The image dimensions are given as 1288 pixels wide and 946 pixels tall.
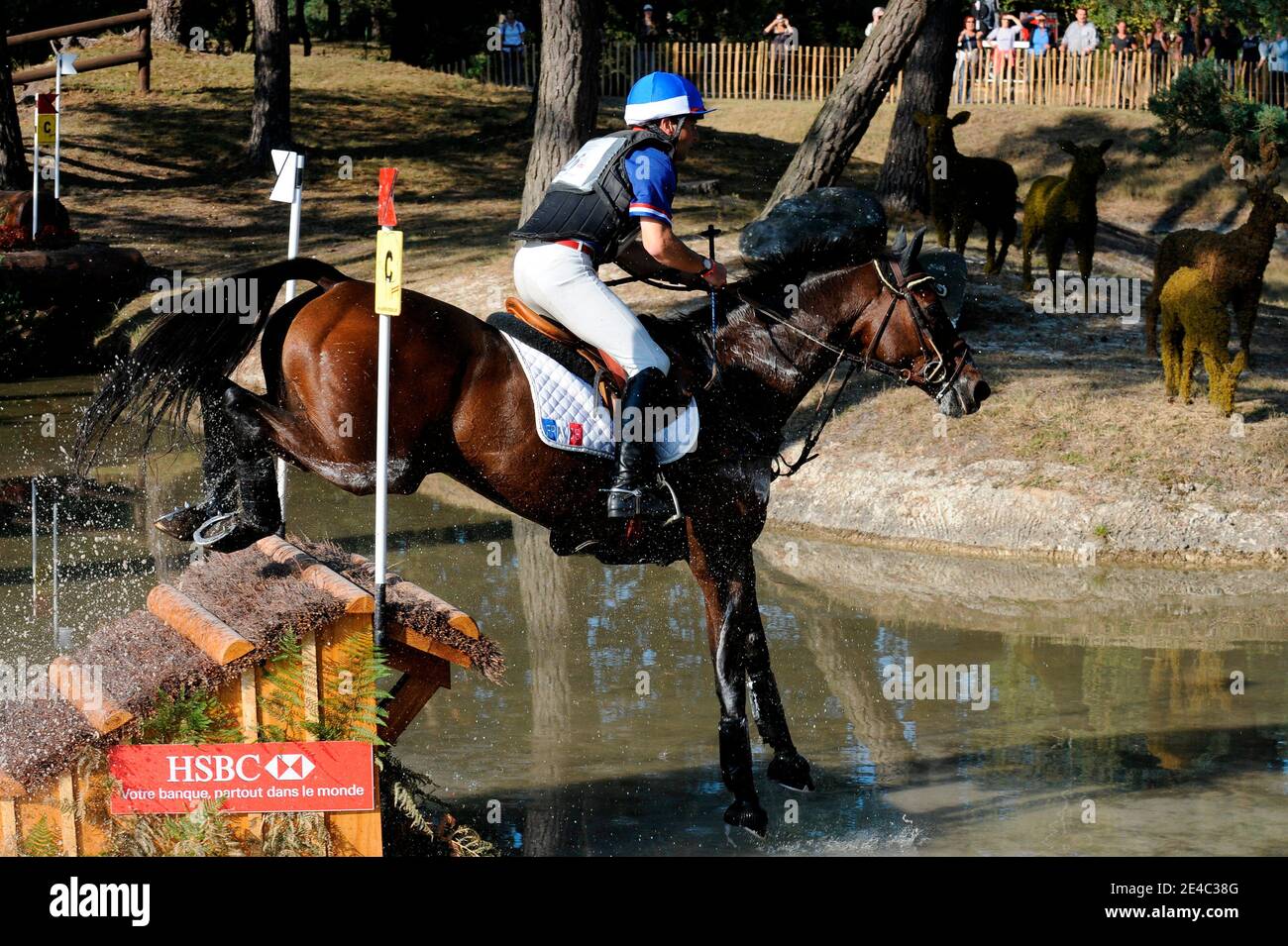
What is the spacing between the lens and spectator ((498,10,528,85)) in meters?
34.9

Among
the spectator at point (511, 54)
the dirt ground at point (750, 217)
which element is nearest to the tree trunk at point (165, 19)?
the dirt ground at point (750, 217)

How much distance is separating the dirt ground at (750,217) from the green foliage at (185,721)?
24.8ft

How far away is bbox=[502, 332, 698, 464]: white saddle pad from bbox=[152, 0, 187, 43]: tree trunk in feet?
93.8

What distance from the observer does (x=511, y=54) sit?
117ft

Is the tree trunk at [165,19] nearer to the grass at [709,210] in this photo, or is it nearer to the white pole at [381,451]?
the grass at [709,210]

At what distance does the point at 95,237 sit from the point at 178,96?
817 centimetres

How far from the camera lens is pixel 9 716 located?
5.52 meters

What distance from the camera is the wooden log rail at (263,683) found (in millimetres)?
5453

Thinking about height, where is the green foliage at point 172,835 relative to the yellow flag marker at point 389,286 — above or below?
below

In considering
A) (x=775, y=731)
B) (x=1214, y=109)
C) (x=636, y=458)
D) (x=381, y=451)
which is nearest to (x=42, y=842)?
(x=381, y=451)

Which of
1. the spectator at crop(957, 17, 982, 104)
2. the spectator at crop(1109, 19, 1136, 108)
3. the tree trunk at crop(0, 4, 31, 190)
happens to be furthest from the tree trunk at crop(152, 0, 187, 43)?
the spectator at crop(1109, 19, 1136, 108)

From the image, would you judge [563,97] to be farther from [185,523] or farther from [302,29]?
[302,29]

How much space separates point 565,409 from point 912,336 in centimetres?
165
